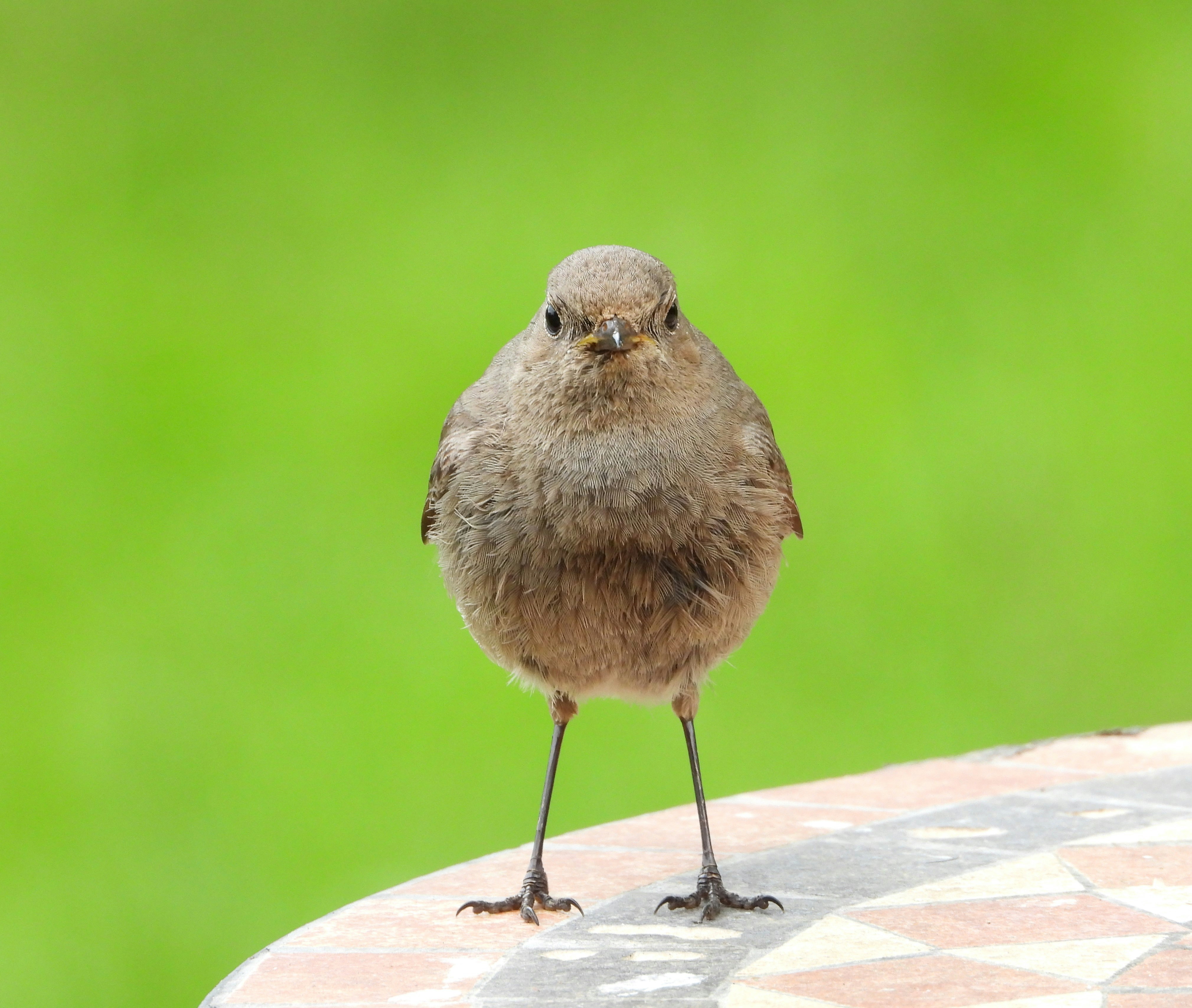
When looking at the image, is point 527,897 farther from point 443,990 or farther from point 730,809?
point 730,809

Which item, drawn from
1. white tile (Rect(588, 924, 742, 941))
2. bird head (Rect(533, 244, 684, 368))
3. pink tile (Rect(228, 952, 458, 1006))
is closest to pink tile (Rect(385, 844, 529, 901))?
white tile (Rect(588, 924, 742, 941))

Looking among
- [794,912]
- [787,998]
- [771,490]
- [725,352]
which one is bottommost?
[787,998]

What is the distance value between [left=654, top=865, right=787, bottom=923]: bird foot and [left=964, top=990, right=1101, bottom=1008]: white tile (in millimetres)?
821

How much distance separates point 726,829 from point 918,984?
1.53m

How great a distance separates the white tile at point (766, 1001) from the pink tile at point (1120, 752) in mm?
2176

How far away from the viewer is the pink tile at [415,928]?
11.7 feet

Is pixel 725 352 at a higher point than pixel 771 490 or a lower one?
higher

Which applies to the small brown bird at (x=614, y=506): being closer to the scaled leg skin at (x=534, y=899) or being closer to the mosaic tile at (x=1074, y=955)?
the scaled leg skin at (x=534, y=899)

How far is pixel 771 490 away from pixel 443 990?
1.54 meters

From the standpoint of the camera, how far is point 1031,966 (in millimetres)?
3164

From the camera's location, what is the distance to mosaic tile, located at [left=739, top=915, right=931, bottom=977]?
327 centimetres

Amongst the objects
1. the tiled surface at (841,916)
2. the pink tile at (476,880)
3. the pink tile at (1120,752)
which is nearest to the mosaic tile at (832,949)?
the tiled surface at (841,916)

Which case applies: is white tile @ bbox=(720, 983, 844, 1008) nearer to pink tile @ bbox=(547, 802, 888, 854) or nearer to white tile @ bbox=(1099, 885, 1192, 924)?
white tile @ bbox=(1099, 885, 1192, 924)

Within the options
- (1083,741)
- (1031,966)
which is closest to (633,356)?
(1031,966)
